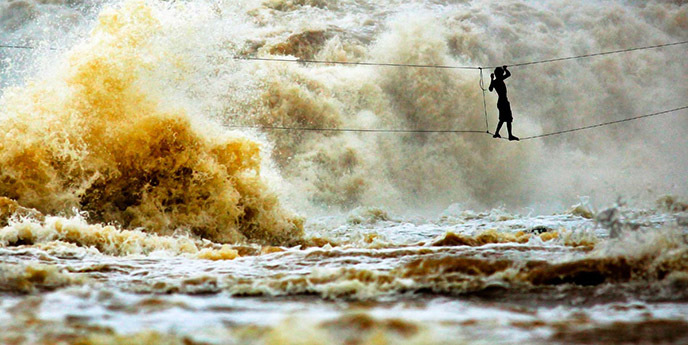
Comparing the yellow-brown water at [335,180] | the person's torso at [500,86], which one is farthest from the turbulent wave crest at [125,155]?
the person's torso at [500,86]

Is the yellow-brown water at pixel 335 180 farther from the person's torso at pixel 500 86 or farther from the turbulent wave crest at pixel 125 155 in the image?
the person's torso at pixel 500 86

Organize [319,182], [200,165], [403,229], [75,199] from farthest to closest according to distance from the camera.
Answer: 1. [319,182]
2. [403,229]
3. [200,165]
4. [75,199]

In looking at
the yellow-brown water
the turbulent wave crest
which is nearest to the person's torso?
the yellow-brown water

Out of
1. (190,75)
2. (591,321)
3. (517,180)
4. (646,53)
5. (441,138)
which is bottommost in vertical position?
(517,180)

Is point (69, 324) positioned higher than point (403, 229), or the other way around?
point (69, 324)

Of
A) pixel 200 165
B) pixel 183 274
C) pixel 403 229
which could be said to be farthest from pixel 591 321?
pixel 403 229

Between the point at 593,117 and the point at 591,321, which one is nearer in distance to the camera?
the point at 591,321

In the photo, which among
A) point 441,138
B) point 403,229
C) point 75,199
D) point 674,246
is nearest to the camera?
point 674,246

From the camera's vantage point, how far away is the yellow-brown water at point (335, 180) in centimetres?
305

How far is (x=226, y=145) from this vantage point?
9.10 meters

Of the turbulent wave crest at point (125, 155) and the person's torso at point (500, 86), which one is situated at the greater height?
the person's torso at point (500, 86)

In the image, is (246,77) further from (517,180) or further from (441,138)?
(517,180)

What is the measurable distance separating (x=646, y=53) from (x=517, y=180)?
5.33 meters

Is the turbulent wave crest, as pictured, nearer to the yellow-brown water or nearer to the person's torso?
the yellow-brown water
